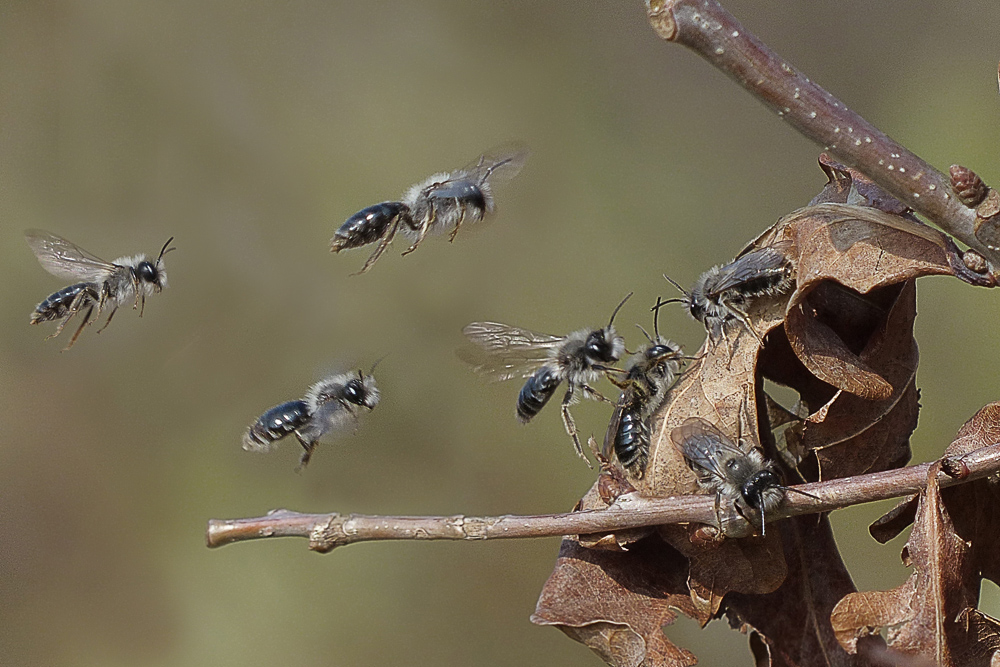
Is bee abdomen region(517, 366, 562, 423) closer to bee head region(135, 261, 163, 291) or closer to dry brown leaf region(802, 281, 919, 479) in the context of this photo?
dry brown leaf region(802, 281, 919, 479)

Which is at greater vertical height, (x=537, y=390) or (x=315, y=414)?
→ (x=315, y=414)

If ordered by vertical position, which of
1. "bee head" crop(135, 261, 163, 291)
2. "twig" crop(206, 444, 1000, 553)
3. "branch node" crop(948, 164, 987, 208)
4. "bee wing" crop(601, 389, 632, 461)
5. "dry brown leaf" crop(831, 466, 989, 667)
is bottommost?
"dry brown leaf" crop(831, 466, 989, 667)

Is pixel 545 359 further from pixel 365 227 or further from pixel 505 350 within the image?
pixel 365 227

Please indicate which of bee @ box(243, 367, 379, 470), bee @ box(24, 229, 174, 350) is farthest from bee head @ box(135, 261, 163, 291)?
bee @ box(243, 367, 379, 470)

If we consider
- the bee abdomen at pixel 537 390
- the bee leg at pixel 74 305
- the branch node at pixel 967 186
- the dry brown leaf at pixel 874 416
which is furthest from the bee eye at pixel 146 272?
the branch node at pixel 967 186

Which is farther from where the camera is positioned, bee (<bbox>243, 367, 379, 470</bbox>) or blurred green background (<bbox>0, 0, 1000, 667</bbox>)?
blurred green background (<bbox>0, 0, 1000, 667</bbox>)

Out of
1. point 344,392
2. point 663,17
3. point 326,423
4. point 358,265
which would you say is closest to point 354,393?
point 344,392

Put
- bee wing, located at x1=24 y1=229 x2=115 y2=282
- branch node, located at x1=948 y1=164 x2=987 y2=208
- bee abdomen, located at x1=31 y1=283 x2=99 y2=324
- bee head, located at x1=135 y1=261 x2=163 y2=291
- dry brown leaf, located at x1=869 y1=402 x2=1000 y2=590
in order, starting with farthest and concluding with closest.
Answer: bee wing, located at x1=24 y1=229 x2=115 y2=282, bee head, located at x1=135 y1=261 x2=163 y2=291, bee abdomen, located at x1=31 y1=283 x2=99 y2=324, dry brown leaf, located at x1=869 y1=402 x2=1000 y2=590, branch node, located at x1=948 y1=164 x2=987 y2=208

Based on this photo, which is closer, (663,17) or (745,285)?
(663,17)
